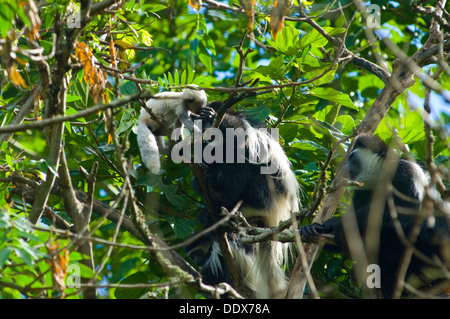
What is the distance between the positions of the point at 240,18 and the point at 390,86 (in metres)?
2.28

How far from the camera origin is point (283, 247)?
12.6ft

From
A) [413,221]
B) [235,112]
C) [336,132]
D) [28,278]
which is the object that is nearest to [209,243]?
[235,112]

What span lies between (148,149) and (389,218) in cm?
136

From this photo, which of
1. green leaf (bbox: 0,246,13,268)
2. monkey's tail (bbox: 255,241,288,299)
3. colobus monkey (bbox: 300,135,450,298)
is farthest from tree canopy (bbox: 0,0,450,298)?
monkey's tail (bbox: 255,241,288,299)

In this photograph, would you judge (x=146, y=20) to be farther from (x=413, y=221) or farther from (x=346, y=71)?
(x=413, y=221)

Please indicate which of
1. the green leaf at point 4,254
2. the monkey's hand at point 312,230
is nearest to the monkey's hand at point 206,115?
the monkey's hand at point 312,230

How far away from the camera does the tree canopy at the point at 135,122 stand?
204cm

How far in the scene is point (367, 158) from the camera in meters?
3.14

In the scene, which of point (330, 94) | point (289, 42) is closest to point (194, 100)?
point (289, 42)

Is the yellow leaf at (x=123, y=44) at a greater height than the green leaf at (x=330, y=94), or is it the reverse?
the yellow leaf at (x=123, y=44)

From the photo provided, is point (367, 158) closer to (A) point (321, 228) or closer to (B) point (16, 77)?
(A) point (321, 228)

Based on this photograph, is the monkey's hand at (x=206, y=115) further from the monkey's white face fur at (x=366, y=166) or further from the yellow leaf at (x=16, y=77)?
the yellow leaf at (x=16, y=77)

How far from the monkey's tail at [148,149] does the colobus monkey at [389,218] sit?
2.87 feet

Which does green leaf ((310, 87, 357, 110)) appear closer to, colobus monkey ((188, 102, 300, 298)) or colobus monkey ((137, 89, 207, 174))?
colobus monkey ((188, 102, 300, 298))
